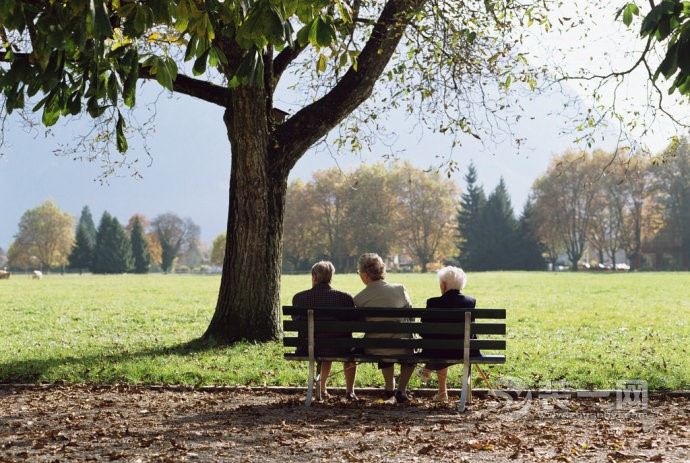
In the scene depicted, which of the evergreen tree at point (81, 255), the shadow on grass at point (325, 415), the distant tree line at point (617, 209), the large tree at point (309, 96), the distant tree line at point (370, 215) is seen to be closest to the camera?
the shadow on grass at point (325, 415)

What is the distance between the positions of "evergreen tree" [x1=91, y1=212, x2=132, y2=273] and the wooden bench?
333ft

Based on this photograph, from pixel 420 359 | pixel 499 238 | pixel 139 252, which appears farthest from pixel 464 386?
pixel 139 252

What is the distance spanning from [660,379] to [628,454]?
4.17 m

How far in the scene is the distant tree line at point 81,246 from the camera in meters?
107

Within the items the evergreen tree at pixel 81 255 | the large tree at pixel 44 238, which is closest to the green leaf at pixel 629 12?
the evergreen tree at pixel 81 255

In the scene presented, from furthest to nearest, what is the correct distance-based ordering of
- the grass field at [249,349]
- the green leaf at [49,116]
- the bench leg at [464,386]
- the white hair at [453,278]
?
1. the grass field at [249,349]
2. the white hair at [453,278]
3. the bench leg at [464,386]
4. the green leaf at [49,116]

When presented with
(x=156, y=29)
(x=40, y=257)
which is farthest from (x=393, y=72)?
(x=40, y=257)

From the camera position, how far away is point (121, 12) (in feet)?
22.4

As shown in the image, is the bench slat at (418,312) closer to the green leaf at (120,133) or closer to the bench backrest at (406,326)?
the bench backrest at (406,326)

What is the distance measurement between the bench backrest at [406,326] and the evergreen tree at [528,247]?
8120cm

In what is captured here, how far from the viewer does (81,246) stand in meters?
110

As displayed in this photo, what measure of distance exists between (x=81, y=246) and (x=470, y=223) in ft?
164

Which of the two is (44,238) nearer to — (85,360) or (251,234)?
(251,234)

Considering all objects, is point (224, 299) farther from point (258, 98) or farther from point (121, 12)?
point (121, 12)
